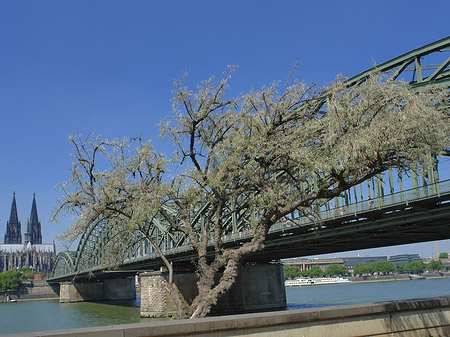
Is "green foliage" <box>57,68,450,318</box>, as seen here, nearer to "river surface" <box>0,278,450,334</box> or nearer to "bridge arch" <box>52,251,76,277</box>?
"river surface" <box>0,278,450,334</box>

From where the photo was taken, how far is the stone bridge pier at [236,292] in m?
49.7

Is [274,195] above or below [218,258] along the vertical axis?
above

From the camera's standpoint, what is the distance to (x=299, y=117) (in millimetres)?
16703

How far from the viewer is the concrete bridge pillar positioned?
10200 centimetres

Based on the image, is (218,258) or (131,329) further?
(218,258)

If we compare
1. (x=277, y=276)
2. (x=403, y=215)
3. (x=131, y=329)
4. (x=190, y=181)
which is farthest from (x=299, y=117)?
(x=277, y=276)

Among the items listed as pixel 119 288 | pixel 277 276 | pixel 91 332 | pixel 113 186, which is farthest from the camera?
pixel 119 288

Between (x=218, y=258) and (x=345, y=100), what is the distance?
6.39 meters

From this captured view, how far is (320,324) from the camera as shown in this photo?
34.4 feet

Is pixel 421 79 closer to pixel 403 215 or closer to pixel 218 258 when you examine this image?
pixel 403 215

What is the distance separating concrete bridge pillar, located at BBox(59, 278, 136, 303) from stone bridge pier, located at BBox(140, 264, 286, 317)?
5202 centimetres

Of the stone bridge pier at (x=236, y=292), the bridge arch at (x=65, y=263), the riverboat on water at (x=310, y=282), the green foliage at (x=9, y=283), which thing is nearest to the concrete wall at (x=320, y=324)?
the stone bridge pier at (x=236, y=292)

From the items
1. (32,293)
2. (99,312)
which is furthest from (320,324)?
(32,293)

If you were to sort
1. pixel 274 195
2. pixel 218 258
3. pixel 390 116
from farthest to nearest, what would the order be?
1. pixel 218 258
2. pixel 274 195
3. pixel 390 116
